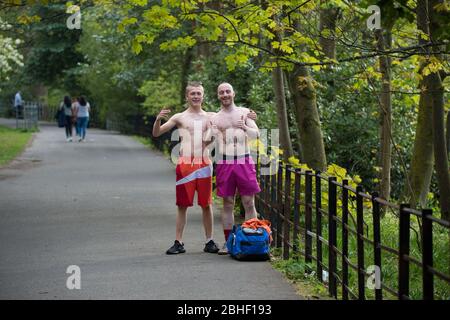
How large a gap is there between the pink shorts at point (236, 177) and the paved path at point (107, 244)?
76cm

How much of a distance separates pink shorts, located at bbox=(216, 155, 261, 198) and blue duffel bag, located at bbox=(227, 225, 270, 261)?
547 millimetres

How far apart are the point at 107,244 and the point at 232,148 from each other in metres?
2.36

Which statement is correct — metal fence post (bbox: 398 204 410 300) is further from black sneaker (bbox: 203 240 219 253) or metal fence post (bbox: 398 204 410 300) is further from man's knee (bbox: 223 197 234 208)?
black sneaker (bbox: 203 240 219 253)

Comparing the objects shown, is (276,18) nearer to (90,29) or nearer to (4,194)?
(4,194)

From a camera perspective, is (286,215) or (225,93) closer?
(225,93)

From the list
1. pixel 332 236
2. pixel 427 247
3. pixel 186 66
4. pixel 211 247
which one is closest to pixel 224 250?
pixel 211 247

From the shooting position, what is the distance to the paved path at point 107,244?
28.7ft

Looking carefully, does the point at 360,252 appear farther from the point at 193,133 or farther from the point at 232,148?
the point at 193,133

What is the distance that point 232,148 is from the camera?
10.6 meters

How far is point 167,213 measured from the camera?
15.4 m

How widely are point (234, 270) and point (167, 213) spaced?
5778 mm

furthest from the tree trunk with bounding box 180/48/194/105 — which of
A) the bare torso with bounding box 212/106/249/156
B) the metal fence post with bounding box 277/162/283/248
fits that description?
the bare torso with bounding box 212/106/249/156

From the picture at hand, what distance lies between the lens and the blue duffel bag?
33.8 ft

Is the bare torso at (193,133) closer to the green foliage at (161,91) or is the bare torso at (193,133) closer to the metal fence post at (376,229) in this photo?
the metal fence post at (376,229)
